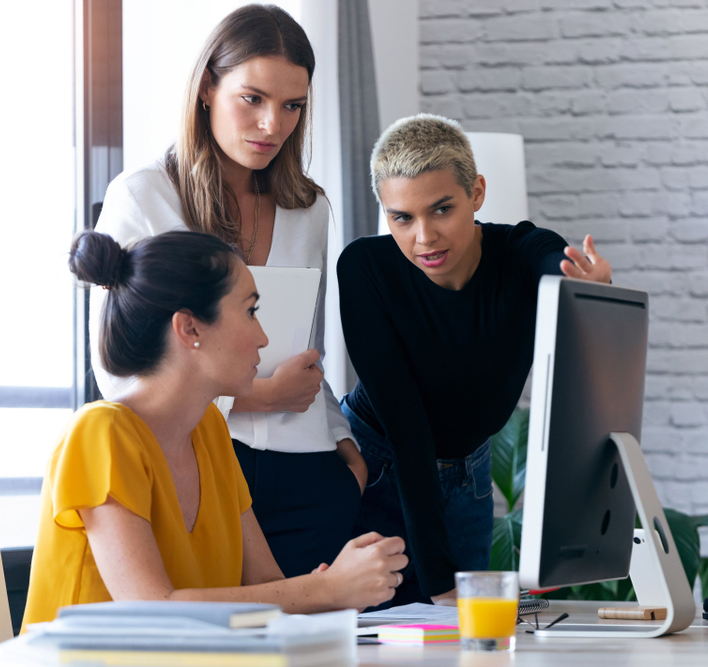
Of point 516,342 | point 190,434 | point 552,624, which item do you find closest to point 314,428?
point 190,434

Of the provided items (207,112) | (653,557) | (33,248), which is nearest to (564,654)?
(653,557)

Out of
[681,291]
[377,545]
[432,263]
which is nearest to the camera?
[377,545]

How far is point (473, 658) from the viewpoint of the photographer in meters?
0.91

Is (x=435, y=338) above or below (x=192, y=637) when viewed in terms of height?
above

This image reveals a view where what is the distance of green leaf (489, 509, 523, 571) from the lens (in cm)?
254

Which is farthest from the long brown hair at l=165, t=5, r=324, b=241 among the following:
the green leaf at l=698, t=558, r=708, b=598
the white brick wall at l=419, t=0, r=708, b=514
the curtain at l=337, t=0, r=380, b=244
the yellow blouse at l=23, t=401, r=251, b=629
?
the green leaf at l=698, t=558, r=708, b=598

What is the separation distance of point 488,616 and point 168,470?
0.50 metres

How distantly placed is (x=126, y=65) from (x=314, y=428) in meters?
1.23

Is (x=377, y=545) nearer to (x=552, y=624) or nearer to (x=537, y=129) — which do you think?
(x=552, y=624)

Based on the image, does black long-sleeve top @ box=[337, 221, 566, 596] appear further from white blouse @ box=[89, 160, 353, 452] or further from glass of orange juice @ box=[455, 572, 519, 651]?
glass of orange juice @ box=[455, 572, 519, 651]

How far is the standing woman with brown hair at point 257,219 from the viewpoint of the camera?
1479 mm

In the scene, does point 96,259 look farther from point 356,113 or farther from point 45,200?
point 356,113

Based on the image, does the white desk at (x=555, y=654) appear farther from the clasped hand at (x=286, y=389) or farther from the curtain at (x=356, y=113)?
the curtain at (x=356, y=113)

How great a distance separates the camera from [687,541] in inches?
97.2
